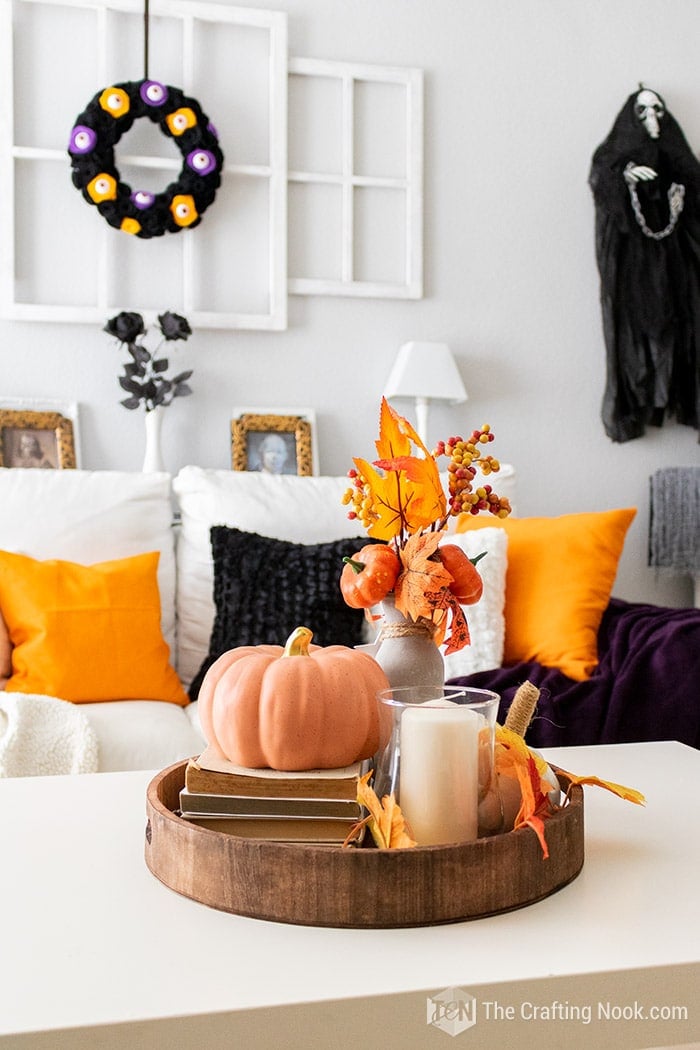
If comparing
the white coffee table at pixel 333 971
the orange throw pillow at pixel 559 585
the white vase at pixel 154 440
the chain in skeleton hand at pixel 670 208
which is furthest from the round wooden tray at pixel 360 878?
the chain in skeleton hand at pixel 670 208

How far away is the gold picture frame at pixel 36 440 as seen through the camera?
2904mm

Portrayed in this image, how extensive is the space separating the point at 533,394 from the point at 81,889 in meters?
2.72

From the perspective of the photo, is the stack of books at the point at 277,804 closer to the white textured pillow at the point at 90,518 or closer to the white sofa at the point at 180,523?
the white sofa at the point at 180,523

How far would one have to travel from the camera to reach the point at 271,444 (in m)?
3.09

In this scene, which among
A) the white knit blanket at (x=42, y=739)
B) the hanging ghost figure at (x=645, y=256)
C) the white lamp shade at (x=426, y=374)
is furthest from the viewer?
the hanging ghost figure at (x=645, y=256)

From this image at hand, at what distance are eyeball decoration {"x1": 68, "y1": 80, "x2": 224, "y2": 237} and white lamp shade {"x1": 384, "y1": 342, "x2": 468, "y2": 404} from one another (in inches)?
30.3

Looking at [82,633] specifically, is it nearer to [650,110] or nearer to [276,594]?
[276,594]

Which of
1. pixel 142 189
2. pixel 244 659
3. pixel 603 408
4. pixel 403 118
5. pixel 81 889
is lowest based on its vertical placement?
pixel 81 889

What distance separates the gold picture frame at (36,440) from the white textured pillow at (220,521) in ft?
1.62

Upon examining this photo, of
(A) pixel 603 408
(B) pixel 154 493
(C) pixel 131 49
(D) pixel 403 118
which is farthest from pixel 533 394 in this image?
(C) pixel 131 49

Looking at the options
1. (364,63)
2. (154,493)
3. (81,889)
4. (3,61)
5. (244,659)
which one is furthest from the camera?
(364,63)

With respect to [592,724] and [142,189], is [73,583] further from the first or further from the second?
[142,189]

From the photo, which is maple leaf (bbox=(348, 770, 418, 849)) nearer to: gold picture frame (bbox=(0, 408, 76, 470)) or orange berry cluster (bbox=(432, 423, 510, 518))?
orange berry cluster (bbox=(432, 423, 510, 518))

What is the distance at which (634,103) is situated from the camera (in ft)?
10.8
